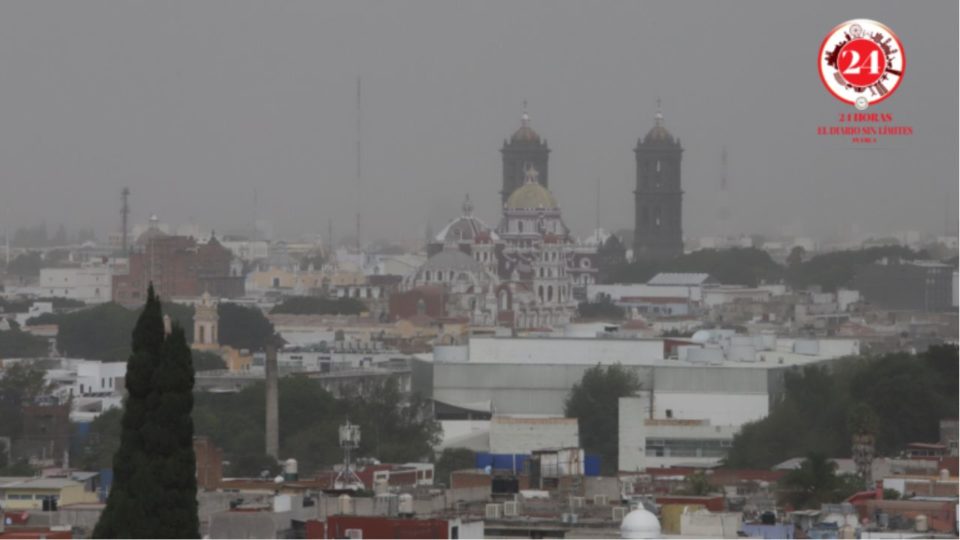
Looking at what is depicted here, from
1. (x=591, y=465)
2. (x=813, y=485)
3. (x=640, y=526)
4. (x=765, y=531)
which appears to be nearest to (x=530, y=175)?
(x=591, y=465)

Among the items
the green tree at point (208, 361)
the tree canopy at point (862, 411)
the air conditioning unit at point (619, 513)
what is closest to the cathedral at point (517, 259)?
the green tree at point (208, 361)

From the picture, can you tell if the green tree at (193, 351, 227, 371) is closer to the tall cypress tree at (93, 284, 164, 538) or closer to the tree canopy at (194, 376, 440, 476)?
the tree canopy at (194, 376, 440, 476)

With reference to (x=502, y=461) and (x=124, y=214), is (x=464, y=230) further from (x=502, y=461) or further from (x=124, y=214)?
(x=502, y=461)

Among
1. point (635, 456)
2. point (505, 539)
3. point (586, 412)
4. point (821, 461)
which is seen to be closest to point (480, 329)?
point (586, 412)

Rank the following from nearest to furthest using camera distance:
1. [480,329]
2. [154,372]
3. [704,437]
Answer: [154,372], [704,437], [480,329]

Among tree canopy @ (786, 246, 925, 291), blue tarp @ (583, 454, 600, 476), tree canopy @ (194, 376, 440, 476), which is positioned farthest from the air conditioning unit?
tree canopy @ (786, 246, 925, 291)

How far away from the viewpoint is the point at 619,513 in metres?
18.7

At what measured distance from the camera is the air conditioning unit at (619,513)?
1831 cm

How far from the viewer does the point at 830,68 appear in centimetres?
2100

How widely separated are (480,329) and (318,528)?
4144 cm

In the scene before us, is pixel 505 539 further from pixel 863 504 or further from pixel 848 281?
pixel 848 281

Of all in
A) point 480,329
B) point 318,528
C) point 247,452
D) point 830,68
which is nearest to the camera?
point 318,528

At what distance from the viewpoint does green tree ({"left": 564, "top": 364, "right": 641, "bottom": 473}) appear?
31545 millimetres

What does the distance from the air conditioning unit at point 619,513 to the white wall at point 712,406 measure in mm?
14968
